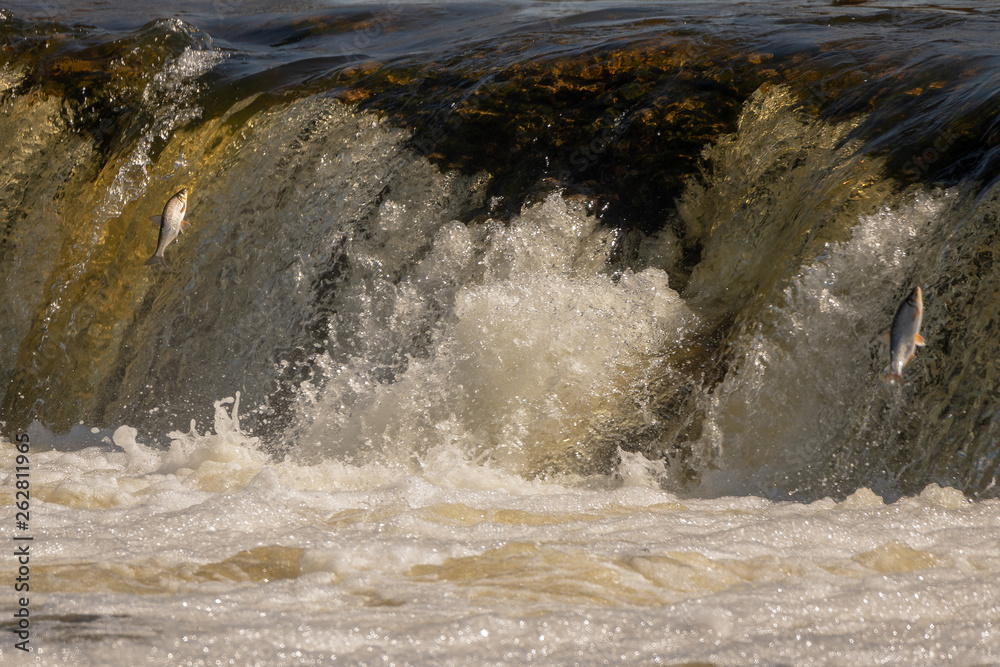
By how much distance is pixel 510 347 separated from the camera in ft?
15.2

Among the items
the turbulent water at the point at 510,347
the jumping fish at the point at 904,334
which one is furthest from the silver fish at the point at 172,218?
the jumping fish at the point at 904,334

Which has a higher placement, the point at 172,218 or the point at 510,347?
the point at 172,218

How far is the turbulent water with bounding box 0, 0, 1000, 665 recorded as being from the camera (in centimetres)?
267

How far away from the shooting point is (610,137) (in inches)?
211

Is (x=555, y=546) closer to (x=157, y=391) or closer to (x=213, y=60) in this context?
(x=157, y=391)

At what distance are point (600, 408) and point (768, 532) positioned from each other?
1.32 m

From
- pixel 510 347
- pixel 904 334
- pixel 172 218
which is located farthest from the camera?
pixel 172 218

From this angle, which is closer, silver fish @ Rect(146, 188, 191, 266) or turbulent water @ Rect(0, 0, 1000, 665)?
turbulent water @ Rect(0, 0, 1000, 665)

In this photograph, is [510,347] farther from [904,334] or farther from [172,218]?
[172,218]

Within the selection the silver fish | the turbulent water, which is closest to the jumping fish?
the turbulent water

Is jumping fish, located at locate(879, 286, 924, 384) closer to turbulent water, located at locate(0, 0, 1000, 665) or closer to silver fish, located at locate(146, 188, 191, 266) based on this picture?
turbulent water, located at locate(0, 0, 1000, 665)

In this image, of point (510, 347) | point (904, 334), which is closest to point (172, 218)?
point (510, 347)

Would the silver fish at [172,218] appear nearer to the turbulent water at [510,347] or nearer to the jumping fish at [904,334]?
the turbulent water at [510,347]

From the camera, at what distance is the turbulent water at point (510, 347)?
8.77 ft
